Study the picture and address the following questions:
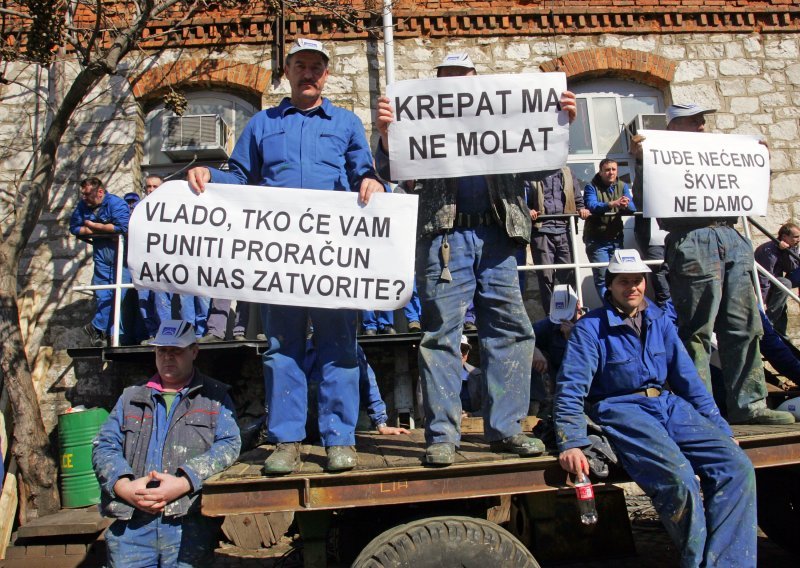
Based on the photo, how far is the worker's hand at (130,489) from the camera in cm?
340

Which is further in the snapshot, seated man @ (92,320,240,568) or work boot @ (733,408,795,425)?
work boot @ (733,408,795,425)

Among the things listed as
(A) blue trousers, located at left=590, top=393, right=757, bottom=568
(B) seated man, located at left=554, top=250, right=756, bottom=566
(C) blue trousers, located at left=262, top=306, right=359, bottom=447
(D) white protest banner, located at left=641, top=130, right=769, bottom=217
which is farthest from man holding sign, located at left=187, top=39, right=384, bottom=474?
(D) white protest banner, located at left=641, top=130, right=769, bottom=217

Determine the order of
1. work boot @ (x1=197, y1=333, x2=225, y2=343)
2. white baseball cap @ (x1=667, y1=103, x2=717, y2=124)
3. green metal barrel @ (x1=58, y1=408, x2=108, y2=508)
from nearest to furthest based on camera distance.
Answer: white baseball cap @ (x1=667, y1=103, x2=717, y2=124) → green metal barrel @ (x1=58, y1=408, x2=108, y2=508) → work boot @ (x1=197, y1=333, x2=225, y2=343)

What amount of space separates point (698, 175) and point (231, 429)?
371 centimetres

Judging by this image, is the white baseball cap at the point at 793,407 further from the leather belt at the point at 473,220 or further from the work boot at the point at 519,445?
the leather belt at the point at 473,220

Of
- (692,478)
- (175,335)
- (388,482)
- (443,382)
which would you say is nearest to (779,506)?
(692,478)

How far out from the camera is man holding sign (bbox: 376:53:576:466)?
3.75m

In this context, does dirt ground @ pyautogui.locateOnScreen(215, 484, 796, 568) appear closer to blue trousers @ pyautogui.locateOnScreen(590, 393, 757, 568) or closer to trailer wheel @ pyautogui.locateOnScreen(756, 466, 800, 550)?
trailer wheel @ pyautogui.locateOnScreen(756, 466, 800, 550)

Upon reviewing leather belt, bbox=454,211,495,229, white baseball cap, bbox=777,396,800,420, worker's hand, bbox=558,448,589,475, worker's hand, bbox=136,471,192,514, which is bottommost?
worker's hand, bbox=136,471,192,514

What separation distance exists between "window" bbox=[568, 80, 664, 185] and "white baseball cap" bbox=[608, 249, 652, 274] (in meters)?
5.19

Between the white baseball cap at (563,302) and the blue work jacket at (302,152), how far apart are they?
10.3 feet

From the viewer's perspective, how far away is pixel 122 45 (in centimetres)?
664

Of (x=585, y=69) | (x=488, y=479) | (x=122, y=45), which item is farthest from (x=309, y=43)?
(x=585, y=69)

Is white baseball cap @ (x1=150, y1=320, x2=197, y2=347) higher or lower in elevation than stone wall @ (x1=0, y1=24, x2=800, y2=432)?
lower
